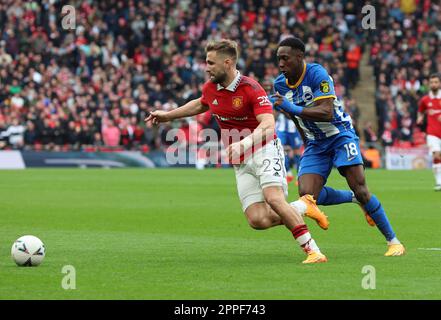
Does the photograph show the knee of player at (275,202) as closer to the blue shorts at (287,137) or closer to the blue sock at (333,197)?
the blue sock at (333,197)

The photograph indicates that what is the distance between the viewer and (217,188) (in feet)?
80.7

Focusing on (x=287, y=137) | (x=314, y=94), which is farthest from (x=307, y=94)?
(x=287, y=137)

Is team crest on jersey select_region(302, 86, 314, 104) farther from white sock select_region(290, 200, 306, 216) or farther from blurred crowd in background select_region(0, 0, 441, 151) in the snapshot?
blurred crowd in background select_region(0, 0, 441, 151)

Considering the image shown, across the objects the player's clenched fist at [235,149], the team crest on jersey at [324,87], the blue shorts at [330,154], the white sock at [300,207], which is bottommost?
the white sock at [300,207]

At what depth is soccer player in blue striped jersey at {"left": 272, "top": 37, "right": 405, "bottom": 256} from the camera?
1109 cm

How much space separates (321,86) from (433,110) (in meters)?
11.9

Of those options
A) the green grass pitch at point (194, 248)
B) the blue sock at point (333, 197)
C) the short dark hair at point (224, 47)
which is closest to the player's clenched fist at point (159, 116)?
the short dark hair at point (224, 47)

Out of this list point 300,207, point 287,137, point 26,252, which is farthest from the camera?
point 287,137

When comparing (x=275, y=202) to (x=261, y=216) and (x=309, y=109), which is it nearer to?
(x=261, y=216)

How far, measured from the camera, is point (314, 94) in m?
11.3

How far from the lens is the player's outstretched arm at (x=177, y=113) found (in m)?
11.2

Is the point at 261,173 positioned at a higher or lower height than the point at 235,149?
lower

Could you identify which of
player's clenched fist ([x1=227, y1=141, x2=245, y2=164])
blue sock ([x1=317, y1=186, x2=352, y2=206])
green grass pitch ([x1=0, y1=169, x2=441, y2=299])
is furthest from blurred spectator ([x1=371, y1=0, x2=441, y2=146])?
player's clenched fist ([x1=227, y1=141, x2=245, y2=164])

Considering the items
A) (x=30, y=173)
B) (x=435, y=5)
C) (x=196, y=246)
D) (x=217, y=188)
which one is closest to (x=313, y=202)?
(x=196, y=246)
